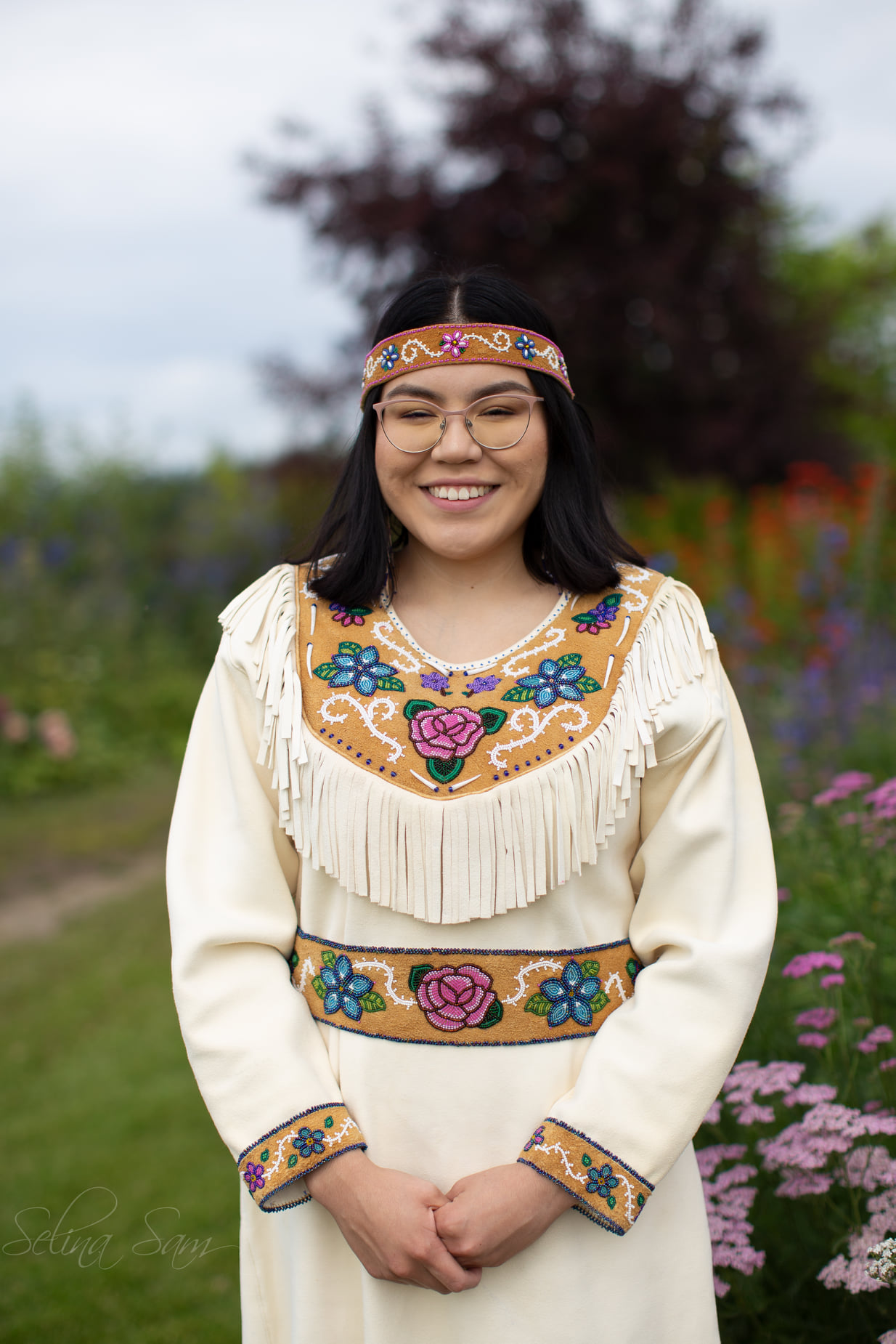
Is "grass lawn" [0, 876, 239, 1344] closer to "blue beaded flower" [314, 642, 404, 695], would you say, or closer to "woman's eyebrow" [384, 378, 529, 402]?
"blue beaded flower" [314, 642, 404, 695]

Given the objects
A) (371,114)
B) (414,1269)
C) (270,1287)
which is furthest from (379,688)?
(371,114)

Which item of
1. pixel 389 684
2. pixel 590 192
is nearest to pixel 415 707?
pixel 389 684

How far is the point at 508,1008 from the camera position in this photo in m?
1.41

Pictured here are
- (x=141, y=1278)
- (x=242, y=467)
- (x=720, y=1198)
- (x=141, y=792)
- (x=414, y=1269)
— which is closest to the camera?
(x=414, y=1269)

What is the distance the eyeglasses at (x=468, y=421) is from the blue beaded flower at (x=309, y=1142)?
0.92 m

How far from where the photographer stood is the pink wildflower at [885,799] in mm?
1848

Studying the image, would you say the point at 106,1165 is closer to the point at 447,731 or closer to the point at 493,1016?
the point at 493,1016

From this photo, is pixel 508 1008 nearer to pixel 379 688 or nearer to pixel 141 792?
pixel 379 688

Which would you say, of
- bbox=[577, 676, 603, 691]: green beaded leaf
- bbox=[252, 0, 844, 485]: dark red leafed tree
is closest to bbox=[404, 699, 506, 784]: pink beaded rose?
bbox=[577, 676, 603, 691]: green beaded leaf

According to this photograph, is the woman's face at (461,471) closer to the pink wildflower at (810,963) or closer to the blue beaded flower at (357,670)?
the blue beaded flower at (357,670)

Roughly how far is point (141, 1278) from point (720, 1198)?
→ 1.74m

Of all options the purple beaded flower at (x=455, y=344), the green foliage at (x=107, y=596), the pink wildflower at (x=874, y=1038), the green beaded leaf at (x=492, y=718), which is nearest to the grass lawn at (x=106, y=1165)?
the pink wildflower at (x=874, y=1038)

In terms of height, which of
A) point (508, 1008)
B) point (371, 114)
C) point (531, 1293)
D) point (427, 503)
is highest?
point (371, 114)

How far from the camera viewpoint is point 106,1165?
10.5 feet
